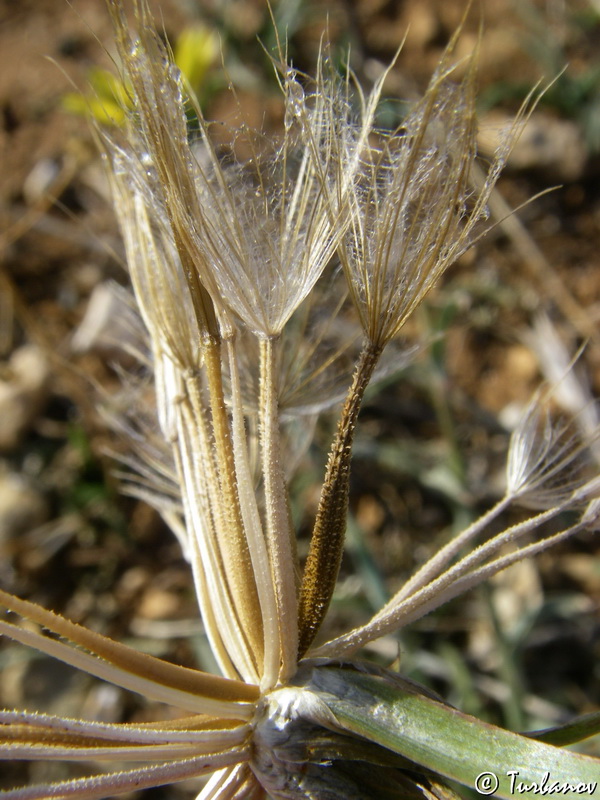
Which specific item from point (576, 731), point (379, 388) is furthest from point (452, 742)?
point (379, 388)

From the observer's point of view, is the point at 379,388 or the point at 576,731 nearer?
the point at 576,731

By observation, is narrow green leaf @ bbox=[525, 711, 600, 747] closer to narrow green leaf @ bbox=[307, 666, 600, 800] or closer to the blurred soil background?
narrow green leaf @ bbox=[307, 666, 600, 800]

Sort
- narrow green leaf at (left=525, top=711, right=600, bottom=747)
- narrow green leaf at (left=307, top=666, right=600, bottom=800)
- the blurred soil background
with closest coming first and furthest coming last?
narrow green leaf at (left=307, top=666, right=600, bottom=800), narrow green leaf at (left=525, top=711, right=600, bottom=747), the blurred soil background

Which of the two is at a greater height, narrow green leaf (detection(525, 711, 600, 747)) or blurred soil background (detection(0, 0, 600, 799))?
blurred soil background (detection(0, 0, 600, 799))

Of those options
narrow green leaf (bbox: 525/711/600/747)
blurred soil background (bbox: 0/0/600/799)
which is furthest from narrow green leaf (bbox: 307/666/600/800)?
blurred soil background (bbox: 0/0/600/799)

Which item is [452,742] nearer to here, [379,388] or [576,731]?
[576,731]

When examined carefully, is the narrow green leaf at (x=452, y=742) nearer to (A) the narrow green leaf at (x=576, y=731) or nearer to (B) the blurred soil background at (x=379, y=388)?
(A) the narrow green leaf at (x=576, y=731)
